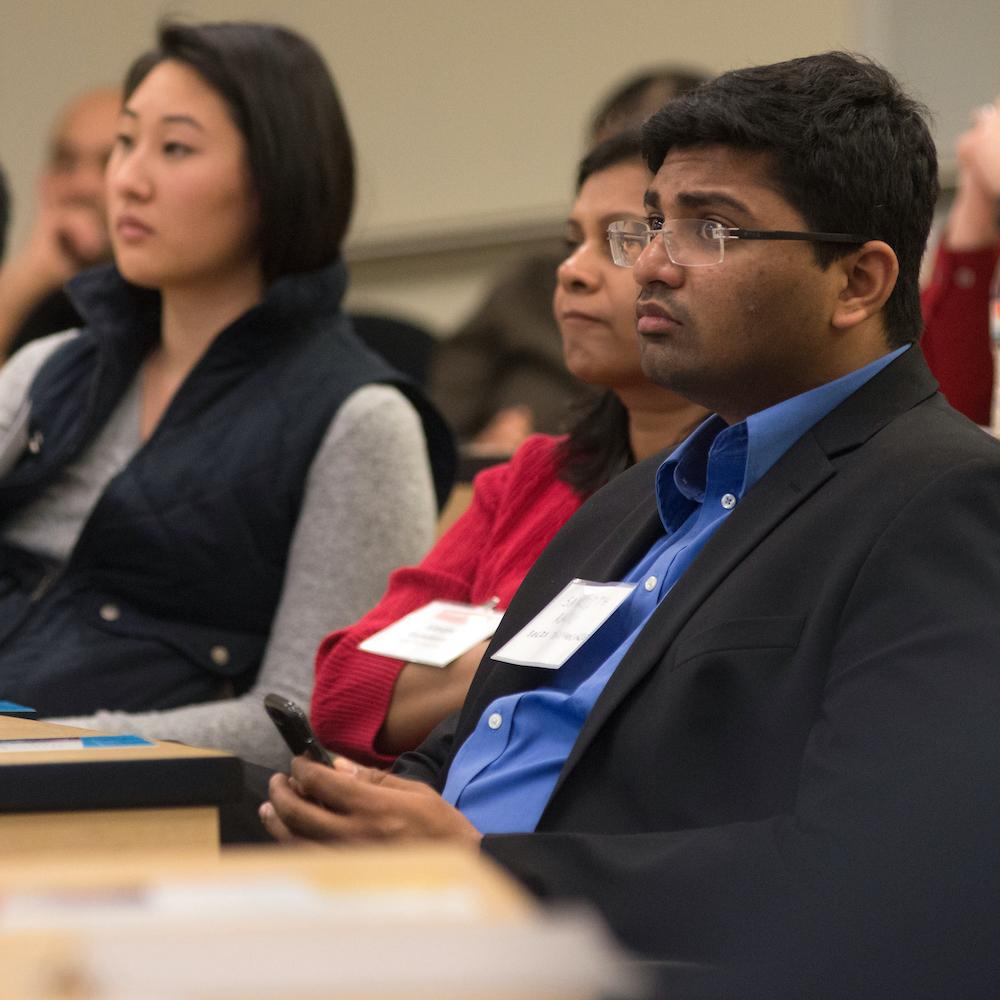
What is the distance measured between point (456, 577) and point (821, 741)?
3.15ft

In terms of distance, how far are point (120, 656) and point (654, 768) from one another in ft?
4.09

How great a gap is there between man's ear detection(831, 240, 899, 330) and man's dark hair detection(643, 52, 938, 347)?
14mm

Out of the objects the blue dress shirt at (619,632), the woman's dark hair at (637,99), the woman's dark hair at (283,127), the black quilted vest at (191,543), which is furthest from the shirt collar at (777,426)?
the woman's dark hair at (283,127)

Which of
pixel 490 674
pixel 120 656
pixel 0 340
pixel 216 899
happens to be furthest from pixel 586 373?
pixel 0 340

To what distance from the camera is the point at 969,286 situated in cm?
247

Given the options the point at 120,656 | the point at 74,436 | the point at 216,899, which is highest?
the point at 216,899

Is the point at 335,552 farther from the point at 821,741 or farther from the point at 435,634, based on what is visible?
the point at 821,741

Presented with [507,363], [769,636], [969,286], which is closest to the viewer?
[769,636]

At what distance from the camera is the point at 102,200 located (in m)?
4.02

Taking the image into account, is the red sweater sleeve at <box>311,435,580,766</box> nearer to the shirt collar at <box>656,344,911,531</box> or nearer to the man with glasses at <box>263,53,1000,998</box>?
the man with glasses at <box>263,53,1000,998</box>

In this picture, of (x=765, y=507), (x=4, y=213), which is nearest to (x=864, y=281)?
(x=765, y=507)

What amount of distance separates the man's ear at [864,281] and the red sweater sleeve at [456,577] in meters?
0.63

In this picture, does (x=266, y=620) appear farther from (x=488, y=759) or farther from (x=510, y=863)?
(x=510, y=863)

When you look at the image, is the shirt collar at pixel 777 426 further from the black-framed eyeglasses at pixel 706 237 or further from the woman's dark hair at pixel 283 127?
the woman's dark hair at pixel 283 127
